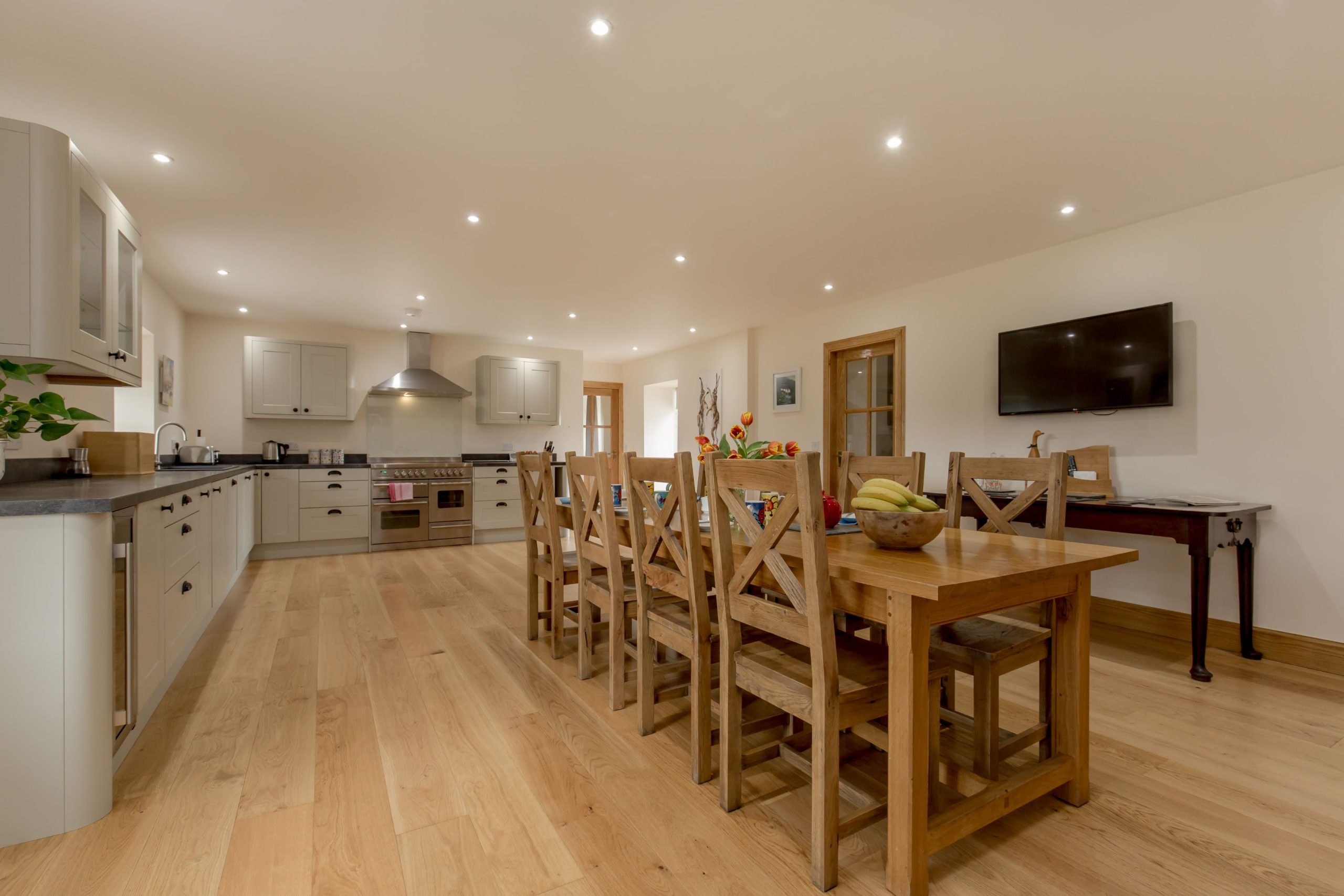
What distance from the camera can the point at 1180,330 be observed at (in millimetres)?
3248

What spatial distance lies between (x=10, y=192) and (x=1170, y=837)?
12.3 ft

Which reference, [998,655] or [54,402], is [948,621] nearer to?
[998,655]

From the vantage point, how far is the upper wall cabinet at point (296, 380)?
18.7 ft

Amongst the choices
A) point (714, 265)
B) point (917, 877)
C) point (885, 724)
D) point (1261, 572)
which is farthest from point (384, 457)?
point (1261, 572)

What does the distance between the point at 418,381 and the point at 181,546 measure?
4121 mm

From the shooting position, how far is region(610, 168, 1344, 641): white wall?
2789mm

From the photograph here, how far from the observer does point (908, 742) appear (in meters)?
1.30

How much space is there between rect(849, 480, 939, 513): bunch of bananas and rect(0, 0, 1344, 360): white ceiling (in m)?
1.41

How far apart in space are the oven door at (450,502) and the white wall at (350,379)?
0.84 metres

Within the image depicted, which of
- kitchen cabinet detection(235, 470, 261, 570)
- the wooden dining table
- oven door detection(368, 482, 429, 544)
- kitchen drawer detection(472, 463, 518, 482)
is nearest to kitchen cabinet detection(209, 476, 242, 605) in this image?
kitchen cabinet detection(235, 470, 261, 570)

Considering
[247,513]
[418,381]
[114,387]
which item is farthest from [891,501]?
[418,381]

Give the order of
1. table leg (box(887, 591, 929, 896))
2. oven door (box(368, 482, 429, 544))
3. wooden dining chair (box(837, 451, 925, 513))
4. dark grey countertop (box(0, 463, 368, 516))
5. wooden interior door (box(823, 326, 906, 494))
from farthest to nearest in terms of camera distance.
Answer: oven door (box(368, 482, 429, 544)) < wooden interior door (box(823, 326, 906, 494)) < wooden dining chair (box(837, 451, 925, 513)) < dark grey countertop (box(0, 463, 368, 516)) < table leg (box(887, 591, 929, 896))

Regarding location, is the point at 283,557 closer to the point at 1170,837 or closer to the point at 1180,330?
the point at 1170,837

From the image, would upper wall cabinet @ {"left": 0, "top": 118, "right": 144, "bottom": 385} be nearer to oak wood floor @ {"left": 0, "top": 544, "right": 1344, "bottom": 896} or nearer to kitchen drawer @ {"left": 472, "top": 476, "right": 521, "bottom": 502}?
oak wood floor @ {"left": 0, "top": 544, "right": 1344, "bottom": 896}
